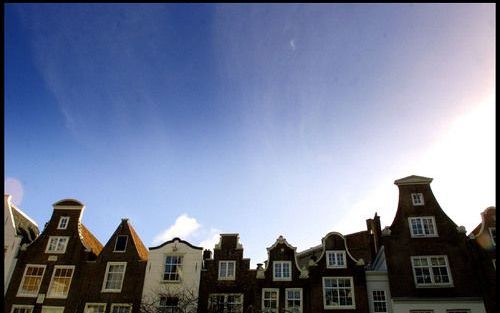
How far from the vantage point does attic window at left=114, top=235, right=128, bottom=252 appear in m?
32.3

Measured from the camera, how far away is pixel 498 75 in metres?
6.36

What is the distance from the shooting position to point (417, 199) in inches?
1219

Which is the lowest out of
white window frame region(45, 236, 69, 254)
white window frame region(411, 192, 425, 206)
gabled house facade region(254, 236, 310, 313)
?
gabled house facade region(254, 236, 310, 313)

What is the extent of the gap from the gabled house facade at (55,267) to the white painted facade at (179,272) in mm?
5391

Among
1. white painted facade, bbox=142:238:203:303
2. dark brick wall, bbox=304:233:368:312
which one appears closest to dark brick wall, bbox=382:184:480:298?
dark brick wall, bbox=304:233:368:312

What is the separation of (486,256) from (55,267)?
33.8 m

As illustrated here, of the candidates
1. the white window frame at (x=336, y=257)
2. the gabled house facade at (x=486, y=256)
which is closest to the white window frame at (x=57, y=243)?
the white window frame at (x=336, y=257)

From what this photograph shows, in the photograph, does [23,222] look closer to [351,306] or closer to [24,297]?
[24,297]

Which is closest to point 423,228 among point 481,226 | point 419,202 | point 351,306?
point 419,202

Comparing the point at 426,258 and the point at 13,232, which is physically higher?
the point at 13,232

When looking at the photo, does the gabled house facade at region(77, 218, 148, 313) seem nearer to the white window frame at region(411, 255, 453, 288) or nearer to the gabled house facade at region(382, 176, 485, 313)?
the gabled house facade at region(382, 176, 485, 313)

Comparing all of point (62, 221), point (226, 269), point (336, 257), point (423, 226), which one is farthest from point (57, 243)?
point (423, 226)

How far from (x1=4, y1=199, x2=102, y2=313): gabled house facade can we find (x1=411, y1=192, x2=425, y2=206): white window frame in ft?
90.0

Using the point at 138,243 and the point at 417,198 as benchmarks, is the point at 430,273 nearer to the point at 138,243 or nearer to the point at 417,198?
the point at 417,198
